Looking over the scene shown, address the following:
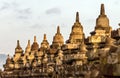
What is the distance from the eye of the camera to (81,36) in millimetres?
40906

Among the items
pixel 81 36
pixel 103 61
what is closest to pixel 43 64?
pixel 81 36

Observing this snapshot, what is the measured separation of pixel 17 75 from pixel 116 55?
6558 centimetres

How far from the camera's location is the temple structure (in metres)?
12.6

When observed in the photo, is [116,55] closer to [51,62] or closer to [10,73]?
[51,62]

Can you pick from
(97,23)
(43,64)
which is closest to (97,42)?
(97,23)

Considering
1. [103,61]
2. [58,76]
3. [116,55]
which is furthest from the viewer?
[58,76]

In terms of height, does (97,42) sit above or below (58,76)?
above

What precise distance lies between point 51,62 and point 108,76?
40.9 metres

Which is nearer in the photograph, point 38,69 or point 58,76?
point 58,76

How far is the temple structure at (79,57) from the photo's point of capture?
41.2 ft

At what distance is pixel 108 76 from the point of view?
486 inches

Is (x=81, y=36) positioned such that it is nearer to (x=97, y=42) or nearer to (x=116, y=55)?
(x=97, y=42)

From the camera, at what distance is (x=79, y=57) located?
33750 millimetres

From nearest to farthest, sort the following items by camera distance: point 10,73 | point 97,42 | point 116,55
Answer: point 116,55 < point 97,42 < point 10,73
